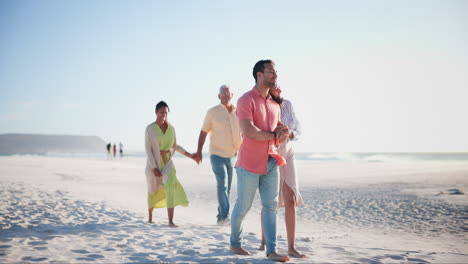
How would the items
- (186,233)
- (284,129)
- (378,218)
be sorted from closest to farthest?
1. (284,129)
2. (186,233)
3. (378,218)

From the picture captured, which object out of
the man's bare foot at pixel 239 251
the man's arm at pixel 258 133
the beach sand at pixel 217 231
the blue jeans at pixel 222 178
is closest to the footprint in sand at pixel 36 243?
the beach sand at pixel 217 231

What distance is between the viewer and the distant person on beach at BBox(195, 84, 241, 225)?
5871mm

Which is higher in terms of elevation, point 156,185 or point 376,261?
point 156,185

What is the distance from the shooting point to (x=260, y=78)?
3557mm

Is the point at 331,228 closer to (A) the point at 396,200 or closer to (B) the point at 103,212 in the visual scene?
(A) the point at 396,200

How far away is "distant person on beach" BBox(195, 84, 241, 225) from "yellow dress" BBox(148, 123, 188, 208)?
0.55 metres

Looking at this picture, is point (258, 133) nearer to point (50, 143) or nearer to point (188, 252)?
point (188, 252)

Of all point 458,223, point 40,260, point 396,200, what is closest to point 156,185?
point 40,260

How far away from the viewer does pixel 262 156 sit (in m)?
3.47

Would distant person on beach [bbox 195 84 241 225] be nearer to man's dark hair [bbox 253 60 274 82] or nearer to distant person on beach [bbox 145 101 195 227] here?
distant person on beach [bbox 145 101 195 227]

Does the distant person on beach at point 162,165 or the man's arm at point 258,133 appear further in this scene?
the distant person on beach at point 162,165

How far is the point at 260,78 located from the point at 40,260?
302 cm

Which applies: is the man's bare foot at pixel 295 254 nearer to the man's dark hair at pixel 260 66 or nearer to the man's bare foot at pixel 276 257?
the man's bare foot at pixel 276 257

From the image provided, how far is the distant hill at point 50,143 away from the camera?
245 ft
